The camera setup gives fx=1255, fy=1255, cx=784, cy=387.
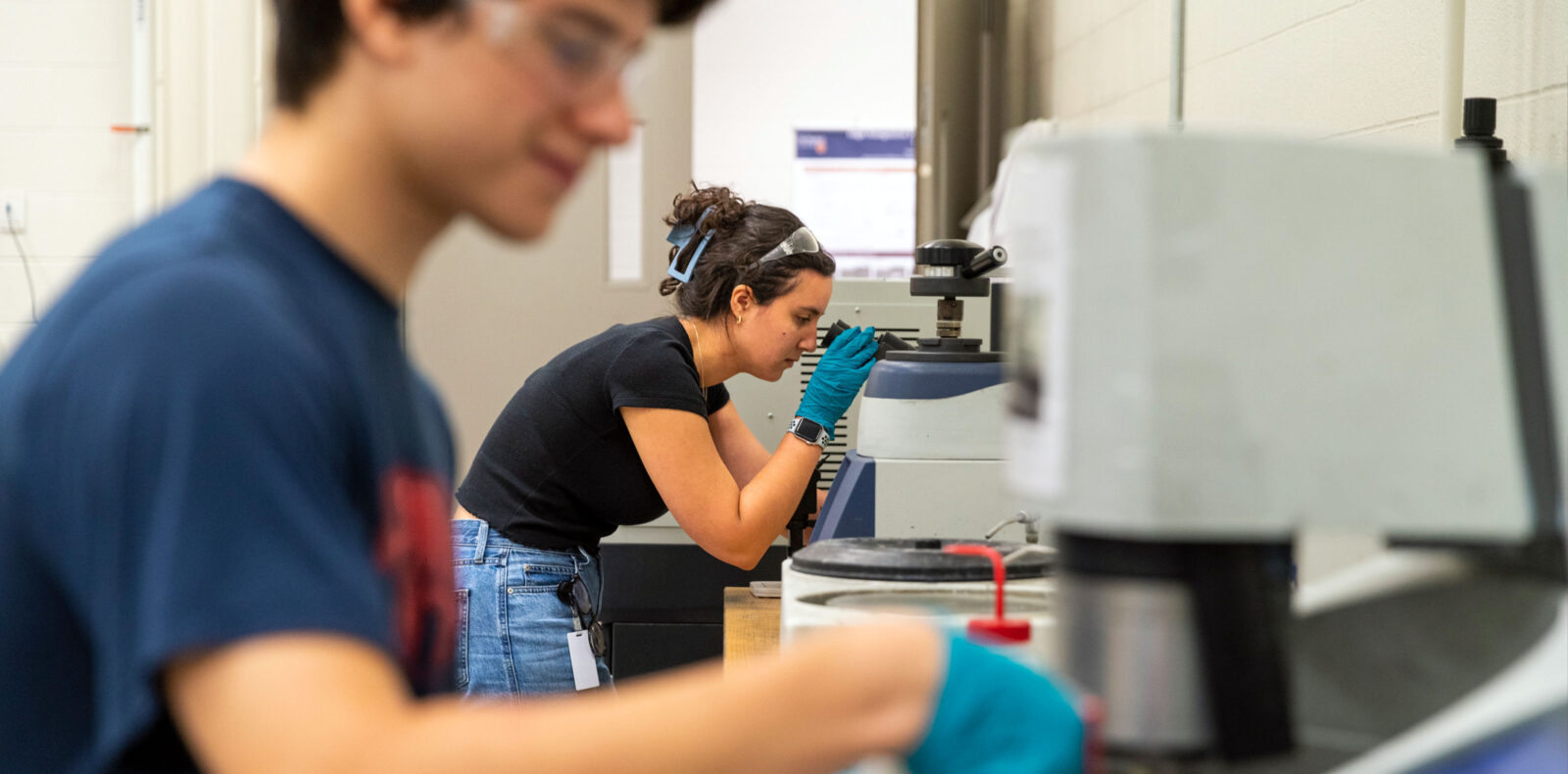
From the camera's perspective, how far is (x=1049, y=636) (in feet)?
3.23

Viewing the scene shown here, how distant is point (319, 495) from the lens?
1.62 feet

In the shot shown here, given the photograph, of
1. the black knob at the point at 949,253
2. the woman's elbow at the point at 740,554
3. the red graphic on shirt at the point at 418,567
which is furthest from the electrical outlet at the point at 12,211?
the red graphic on shirt at the point at 418,567

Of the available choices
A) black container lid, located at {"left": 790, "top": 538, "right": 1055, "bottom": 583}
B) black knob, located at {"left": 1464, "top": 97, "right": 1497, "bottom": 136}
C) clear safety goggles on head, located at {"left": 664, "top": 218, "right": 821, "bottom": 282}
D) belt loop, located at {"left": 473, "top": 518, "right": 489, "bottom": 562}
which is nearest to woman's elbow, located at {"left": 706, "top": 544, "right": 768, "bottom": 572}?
belt loop, located at {"left": 473, "top": 518, "right": 489, "bottom": 562}

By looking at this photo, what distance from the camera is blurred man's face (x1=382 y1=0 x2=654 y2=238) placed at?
54 cm

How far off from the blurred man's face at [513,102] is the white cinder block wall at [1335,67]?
42.1 inches

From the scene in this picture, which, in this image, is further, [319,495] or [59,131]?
[59,131]

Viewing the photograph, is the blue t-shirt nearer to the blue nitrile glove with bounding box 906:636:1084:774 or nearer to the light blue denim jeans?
the blue nitrile glove with bounding box 906:636:1084:774

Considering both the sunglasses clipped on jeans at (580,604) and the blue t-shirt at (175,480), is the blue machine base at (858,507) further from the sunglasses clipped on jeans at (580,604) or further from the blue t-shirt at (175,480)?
the blue t-shirt at (175,480)

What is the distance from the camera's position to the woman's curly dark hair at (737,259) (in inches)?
84.4

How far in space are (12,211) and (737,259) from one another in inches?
91.4

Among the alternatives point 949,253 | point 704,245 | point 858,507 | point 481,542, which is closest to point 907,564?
point 858,507

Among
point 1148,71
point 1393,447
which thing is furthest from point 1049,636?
point 1148,71

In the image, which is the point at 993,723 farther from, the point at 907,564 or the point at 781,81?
the point at 781,81

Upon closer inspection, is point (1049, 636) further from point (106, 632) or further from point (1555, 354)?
point (106, 632)
